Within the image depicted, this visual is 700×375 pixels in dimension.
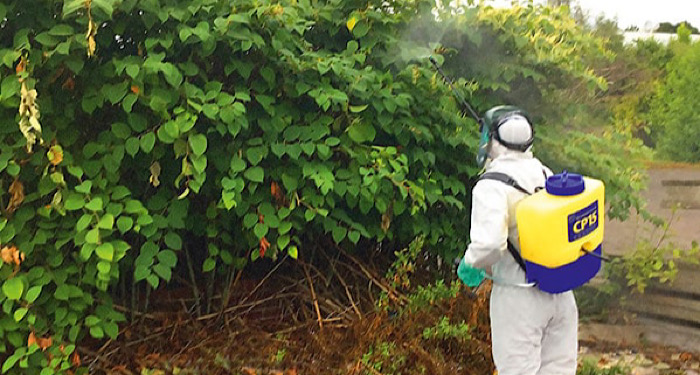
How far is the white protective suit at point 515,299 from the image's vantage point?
2814 millimetres

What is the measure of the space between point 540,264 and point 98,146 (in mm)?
2086

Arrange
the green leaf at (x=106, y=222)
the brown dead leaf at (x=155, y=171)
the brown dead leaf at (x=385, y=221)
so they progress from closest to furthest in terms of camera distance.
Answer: the green leaf at (x=106, y=222), the brown dead leaf at (x=155, y=171), the brown dead leaf at (x=385, y=221)

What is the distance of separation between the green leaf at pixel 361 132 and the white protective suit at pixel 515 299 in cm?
83

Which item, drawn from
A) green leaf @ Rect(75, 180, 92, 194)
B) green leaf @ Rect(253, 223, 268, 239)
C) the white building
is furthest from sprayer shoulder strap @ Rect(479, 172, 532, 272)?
the white building

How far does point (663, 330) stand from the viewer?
4.74 metres

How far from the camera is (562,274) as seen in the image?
2.79m

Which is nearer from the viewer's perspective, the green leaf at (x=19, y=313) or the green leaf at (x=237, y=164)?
the green leaf at (x=19, y=313)

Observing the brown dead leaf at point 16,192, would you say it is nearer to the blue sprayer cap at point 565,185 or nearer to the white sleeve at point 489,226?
the white sleeve at point 489,226

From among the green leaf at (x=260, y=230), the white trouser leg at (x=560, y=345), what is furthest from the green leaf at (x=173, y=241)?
the white trouser leg at (x=560, y=345)

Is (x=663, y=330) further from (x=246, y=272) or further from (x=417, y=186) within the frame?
(x=246, y=272)

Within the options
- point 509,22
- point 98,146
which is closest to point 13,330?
point 98,146

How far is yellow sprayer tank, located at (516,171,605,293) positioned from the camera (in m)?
2.69

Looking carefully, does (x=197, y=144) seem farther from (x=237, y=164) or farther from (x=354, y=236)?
(x=354, y=236)

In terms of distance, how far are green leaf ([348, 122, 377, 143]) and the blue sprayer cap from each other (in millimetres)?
1168
